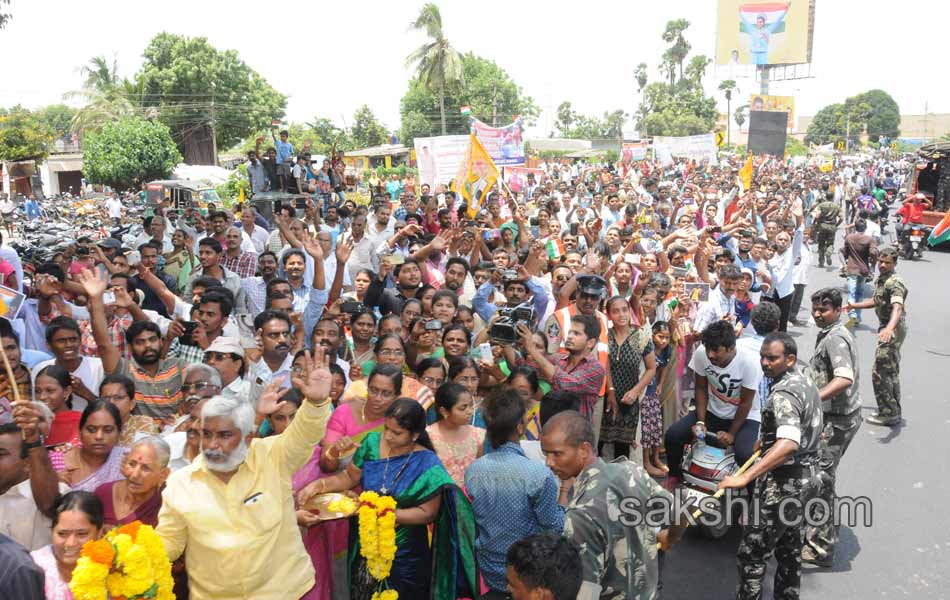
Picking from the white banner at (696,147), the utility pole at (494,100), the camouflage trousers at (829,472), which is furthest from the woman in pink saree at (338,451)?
the utility pole at (494,100)

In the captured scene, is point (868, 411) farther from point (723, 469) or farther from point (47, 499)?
point (47, 499)

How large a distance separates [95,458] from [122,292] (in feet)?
6.67

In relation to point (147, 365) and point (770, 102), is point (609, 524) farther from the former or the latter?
point (770, 102)

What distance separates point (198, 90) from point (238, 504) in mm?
49500

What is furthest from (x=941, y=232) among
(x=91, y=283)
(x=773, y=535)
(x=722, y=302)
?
(x=91, y=283)

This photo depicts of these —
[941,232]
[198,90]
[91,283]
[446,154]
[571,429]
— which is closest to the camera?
[571,429]

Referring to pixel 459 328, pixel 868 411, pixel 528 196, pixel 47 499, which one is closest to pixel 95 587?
pixel 47 499

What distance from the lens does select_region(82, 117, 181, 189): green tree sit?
3584 centimetres

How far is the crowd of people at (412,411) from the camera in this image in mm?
2916

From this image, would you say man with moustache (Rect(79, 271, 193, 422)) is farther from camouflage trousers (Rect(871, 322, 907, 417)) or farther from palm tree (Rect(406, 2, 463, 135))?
palm tree (Rect(406, 2, 463, 135))

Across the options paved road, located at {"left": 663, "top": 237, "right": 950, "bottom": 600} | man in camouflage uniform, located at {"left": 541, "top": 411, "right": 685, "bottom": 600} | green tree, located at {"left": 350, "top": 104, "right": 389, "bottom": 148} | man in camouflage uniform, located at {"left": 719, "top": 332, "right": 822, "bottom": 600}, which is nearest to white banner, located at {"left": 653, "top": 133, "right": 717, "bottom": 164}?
paved road, located at {"left": 663, "top": 237, "right": 950, "bottom": 600}

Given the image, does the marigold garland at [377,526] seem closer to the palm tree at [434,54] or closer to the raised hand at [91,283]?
the raised hand at [91,283]

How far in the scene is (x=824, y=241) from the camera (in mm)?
16719

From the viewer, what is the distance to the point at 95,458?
3473 millimetres
